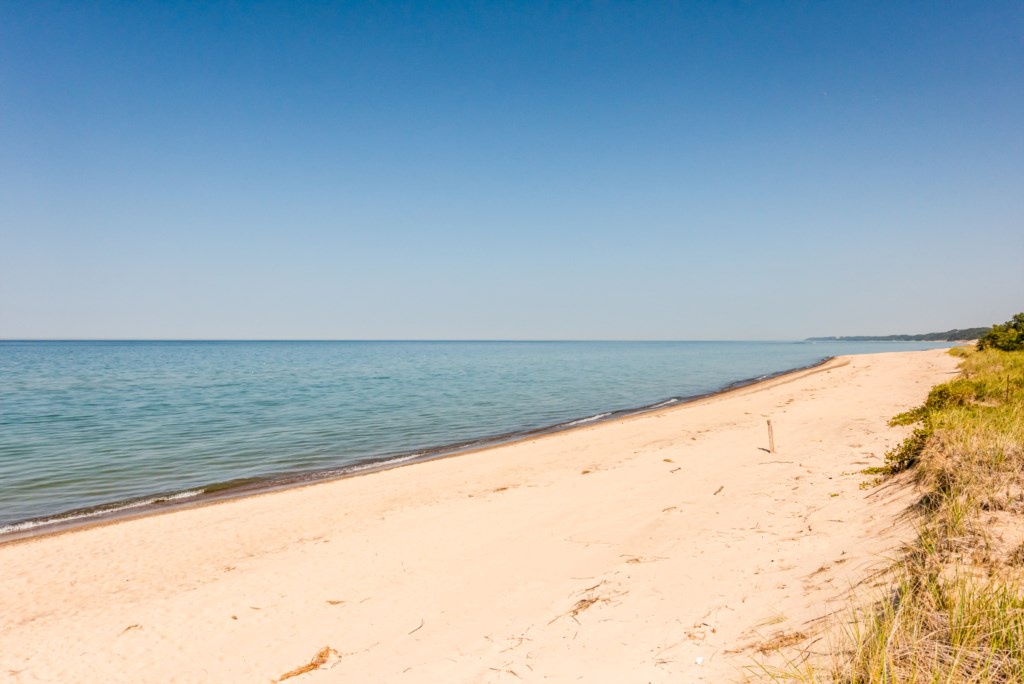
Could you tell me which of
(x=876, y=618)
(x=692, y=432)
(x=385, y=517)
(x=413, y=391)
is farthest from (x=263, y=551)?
(x=413, y=391)

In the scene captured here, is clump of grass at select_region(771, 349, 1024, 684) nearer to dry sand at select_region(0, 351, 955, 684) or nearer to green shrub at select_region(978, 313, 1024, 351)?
dry sand at select_region(0, 351, 955, 684)

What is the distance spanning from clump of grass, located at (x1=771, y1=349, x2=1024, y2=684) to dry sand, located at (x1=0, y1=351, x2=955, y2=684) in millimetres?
663

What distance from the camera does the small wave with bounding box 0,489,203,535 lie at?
1170 cm

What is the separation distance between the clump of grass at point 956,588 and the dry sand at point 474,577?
66cm

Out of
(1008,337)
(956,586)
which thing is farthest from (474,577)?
(1008,337)

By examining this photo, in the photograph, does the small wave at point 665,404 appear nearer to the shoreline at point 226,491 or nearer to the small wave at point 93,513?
the shoreline at point 226,491

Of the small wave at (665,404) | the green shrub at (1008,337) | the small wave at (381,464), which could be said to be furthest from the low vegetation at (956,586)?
the green shrub at (1008,337)

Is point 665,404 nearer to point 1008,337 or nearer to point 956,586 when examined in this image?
point 1008,337

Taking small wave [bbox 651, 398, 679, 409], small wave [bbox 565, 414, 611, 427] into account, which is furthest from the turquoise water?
small wave [bbox 651, 398, 679, 409]

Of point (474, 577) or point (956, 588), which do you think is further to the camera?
point (474, 577)

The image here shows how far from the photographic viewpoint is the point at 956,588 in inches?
137

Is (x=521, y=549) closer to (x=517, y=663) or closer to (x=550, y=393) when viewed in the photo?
(x=517, y=663)

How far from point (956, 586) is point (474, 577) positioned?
5.77 m

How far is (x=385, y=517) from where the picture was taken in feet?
36.6
